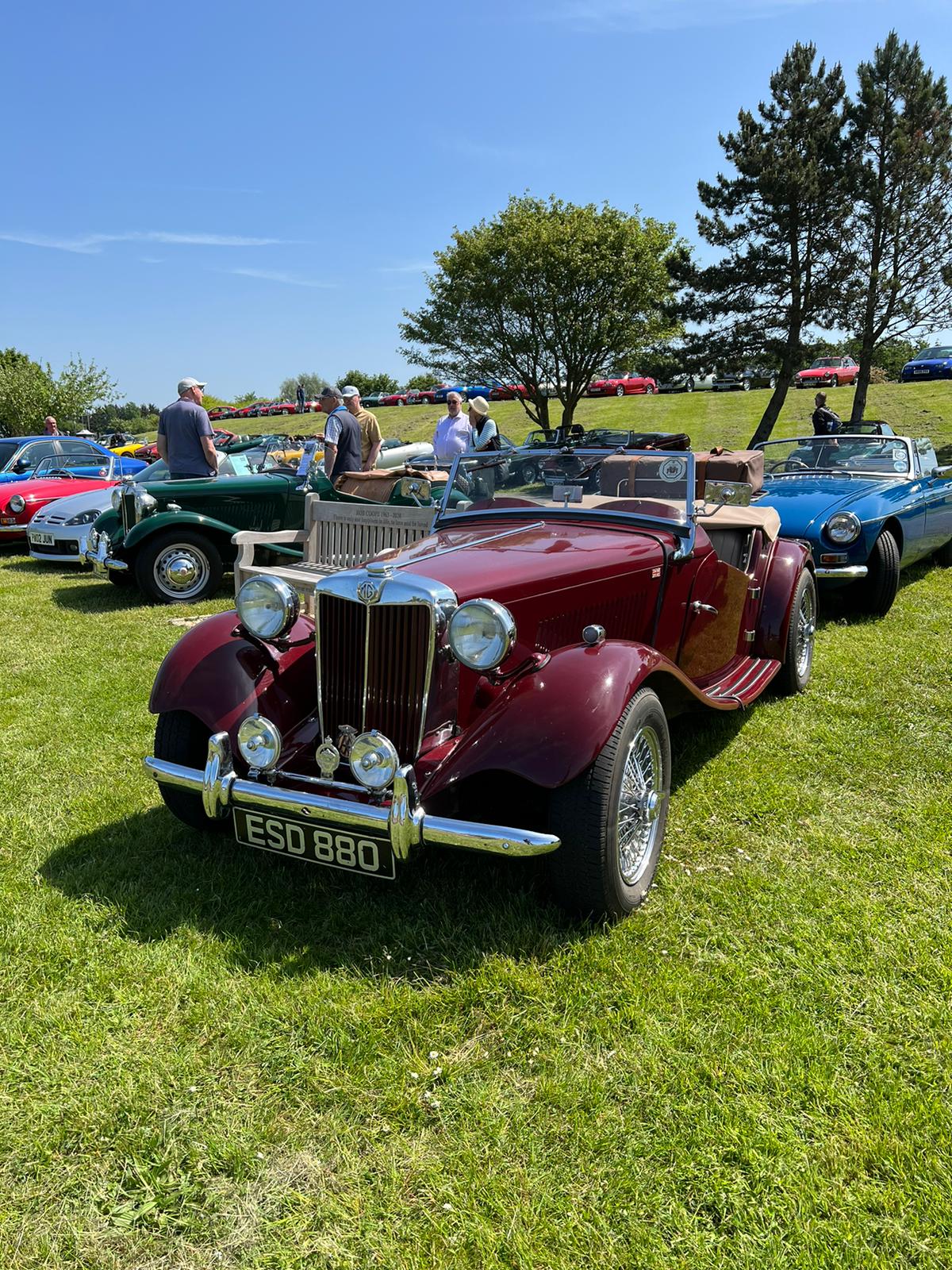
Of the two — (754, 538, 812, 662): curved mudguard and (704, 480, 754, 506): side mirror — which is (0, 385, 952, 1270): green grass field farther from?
(704, 480, 754, 506): side mirror

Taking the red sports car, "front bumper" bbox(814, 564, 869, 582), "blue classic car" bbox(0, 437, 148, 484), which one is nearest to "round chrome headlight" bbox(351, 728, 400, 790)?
"front bumper" bbox(814, 564, 869, 582)

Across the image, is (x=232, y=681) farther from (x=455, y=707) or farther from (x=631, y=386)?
(x=631, y=386)

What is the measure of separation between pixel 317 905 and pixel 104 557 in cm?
667

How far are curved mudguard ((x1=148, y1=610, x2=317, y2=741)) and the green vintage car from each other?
16.7ft

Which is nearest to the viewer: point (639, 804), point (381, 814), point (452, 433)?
point (381, 814)

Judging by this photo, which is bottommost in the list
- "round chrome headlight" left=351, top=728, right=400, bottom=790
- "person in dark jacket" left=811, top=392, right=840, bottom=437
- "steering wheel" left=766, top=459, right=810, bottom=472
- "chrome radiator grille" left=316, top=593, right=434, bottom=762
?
"round chrome headlight" left=351, top=728, right=400, bottom=790

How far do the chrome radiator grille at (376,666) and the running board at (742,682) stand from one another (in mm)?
1542

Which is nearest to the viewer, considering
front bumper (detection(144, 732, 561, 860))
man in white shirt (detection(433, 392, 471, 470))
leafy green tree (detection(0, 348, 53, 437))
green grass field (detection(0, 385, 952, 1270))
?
green grass field (detection(0, 385, 952, 1270))

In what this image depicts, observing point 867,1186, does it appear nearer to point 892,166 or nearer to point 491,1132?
point 491,1132

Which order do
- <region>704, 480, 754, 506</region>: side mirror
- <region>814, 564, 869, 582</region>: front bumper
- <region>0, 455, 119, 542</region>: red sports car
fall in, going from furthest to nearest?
<region>0, 455, 119, 542</region>: red sports car → <region>814, 564, 869, 582</region>: front bumper → <region>704, 480, 754, 506</region>: side mirror

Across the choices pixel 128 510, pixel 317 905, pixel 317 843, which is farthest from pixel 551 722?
pixel 128 510

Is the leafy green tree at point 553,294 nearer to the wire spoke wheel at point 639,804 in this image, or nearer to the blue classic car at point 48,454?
the blue classic car at point 48,454

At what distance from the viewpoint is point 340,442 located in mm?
8328

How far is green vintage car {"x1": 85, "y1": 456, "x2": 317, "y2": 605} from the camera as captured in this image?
336 inches
